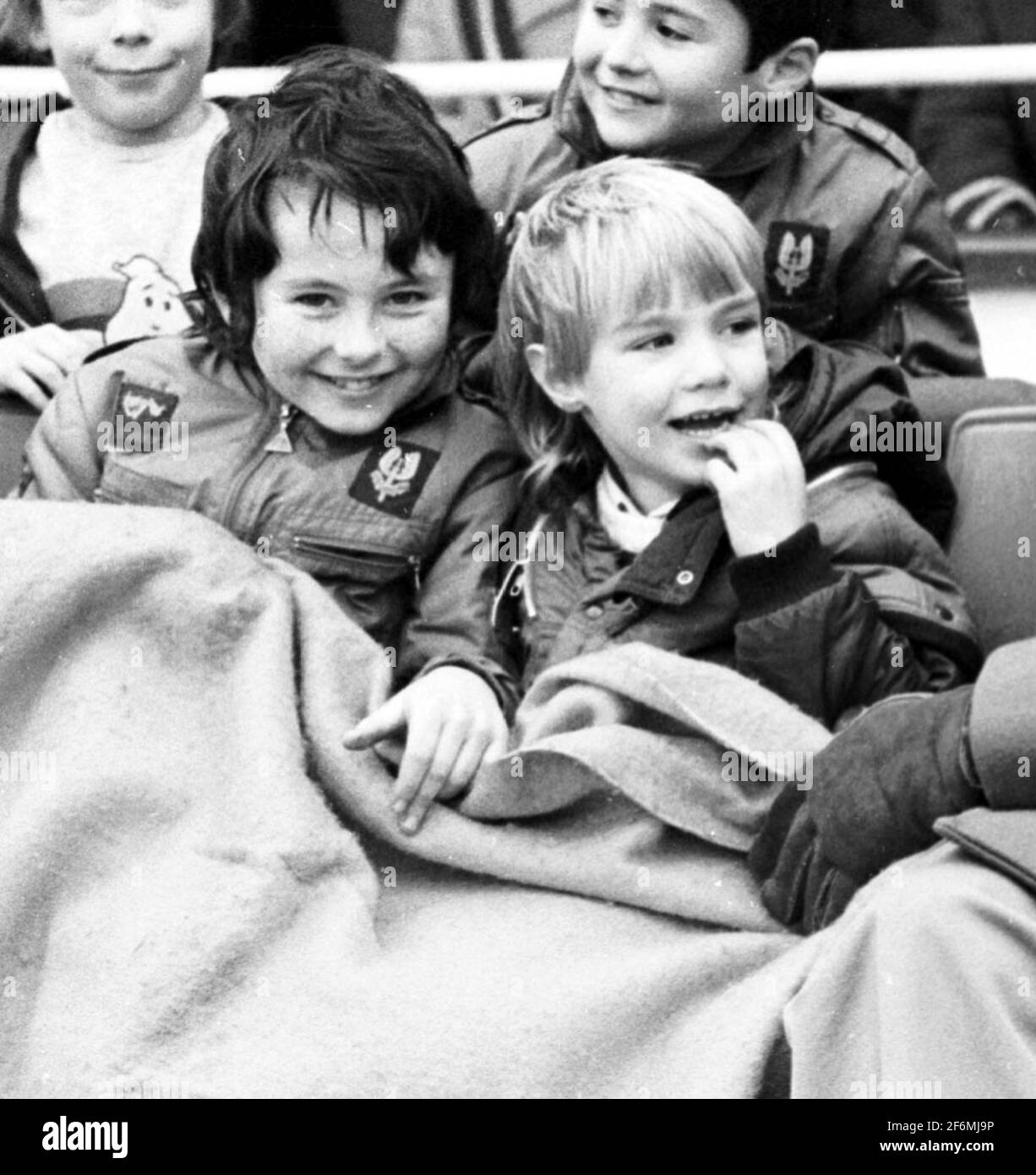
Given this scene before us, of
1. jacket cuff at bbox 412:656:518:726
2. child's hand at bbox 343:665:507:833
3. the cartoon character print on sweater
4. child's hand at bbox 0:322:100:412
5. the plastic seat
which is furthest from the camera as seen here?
the cartoon character print on sweater

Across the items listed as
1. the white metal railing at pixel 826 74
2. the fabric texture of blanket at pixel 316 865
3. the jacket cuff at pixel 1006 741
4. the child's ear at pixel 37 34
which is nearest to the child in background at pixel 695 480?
the fabric texture of blanket at pixel 316 865

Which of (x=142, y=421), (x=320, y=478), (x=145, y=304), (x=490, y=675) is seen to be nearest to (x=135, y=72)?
(x=145, y=304)

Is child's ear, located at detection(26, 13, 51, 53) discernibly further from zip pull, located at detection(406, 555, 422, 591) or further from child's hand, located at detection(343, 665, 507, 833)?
child's hand, located at detection(343, 665, 507, 833)

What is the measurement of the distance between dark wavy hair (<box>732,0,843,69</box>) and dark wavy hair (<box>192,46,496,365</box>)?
0.84 feet

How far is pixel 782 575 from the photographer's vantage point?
1496 mm

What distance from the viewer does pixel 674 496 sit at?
5.37ft

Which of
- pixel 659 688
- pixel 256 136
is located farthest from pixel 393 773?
pixel 256 136

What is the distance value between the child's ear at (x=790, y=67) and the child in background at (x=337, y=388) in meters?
0.27

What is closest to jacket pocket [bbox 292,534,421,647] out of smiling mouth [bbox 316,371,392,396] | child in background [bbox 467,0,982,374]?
smiling mouth [bbox 316,371,392,396]

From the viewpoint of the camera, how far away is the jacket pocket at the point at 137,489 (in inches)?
68.3

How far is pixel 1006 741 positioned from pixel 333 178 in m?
0.68

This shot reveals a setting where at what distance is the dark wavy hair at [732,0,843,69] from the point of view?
1823mm

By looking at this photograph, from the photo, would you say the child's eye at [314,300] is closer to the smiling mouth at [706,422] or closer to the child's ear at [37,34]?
the smiling mouth at [706,422]

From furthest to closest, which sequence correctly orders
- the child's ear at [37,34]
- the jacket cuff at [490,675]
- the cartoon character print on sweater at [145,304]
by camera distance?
the child's ear at [37,34]
the cartoon character print on sweater at [145,304]
the jacket cuff at [490,675]
